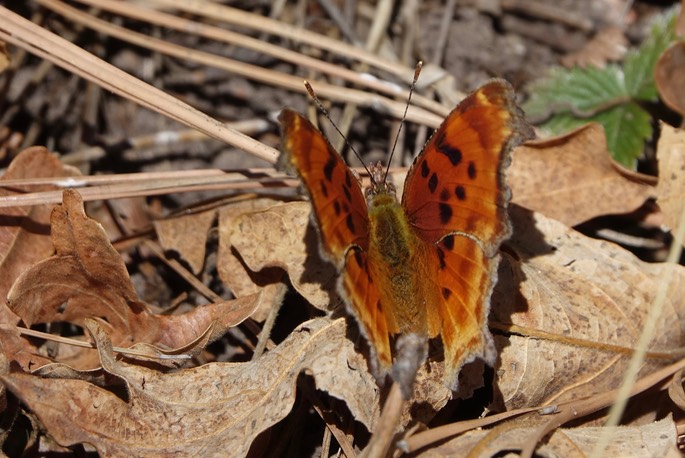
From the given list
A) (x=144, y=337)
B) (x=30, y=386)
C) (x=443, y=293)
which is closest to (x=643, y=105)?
(x=443, y=293)

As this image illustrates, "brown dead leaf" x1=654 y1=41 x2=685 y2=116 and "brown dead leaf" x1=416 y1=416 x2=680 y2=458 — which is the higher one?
"brown dead leaf" x1=654 y1=41 x2=685 y2=116

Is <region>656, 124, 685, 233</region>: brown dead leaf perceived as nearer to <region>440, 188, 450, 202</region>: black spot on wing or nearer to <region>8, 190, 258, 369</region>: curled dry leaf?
<region>440, 188, 450, 202</region>: black spot on wing

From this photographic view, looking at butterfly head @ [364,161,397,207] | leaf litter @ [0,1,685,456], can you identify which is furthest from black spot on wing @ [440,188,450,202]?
leaf litter @ [0,1,685,456]

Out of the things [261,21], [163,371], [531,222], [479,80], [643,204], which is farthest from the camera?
[479,80]

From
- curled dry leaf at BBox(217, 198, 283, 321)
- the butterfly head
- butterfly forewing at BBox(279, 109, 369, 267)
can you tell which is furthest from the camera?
curled dry leaf at BBox(217, 198, 283, 321)

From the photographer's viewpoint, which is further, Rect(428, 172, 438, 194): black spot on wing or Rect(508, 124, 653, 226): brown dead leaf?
Rect(508, 124, 653, 226): brown dead leaf

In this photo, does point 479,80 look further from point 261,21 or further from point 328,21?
point 261,21
